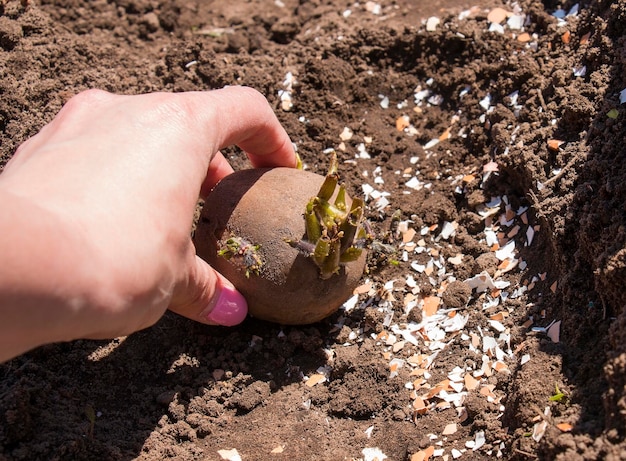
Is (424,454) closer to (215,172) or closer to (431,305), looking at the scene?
(431,305)

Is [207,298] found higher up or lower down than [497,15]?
lower down

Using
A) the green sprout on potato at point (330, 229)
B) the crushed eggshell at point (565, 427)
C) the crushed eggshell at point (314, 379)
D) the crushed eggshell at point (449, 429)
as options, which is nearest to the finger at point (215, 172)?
the green sprout on potato at point (330, 229)

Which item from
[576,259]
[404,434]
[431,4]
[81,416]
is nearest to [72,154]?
[81,416]

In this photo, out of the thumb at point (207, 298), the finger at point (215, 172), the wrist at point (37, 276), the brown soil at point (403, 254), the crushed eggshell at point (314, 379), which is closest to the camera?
the wrist at point (37, 276)

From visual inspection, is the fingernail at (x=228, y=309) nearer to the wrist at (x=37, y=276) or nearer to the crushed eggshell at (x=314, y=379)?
the crushed eggshell at (x=314, y=379)

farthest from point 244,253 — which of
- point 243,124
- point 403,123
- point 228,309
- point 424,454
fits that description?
point 403,123

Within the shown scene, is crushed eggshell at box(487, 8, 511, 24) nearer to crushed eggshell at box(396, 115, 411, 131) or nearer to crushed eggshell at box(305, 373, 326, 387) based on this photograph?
crushed eggshell at box(396, 115, 411, 131)

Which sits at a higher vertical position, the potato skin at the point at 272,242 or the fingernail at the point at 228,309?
the potato skin at the point at 272,242
